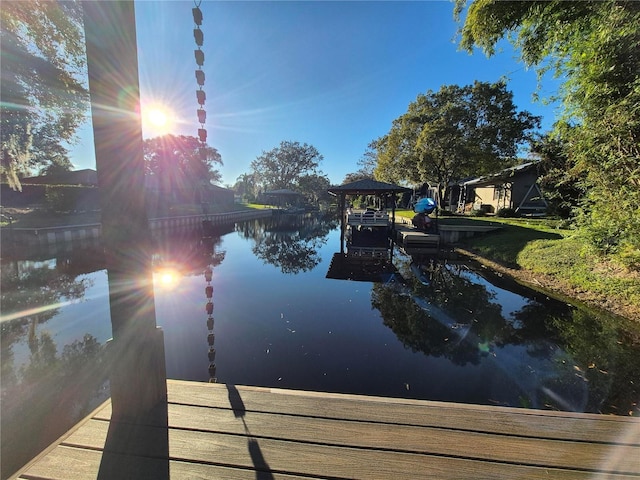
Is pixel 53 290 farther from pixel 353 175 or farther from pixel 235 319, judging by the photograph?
pixel 353 175

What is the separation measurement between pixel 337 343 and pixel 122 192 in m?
3.29

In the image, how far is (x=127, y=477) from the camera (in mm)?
1537

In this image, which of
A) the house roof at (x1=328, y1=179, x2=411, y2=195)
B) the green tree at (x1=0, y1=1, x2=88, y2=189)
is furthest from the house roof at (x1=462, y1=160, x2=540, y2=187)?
the green tree at (x1=0, y1=1, x2=88, y2=189)

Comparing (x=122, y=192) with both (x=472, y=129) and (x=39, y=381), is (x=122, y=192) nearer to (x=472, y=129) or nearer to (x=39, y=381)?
(x=39, y=381)

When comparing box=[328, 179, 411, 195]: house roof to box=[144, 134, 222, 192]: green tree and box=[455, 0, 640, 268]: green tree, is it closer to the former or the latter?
box=[455, 0, 640, 268]: green tree

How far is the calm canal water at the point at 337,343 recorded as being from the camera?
9.78ft

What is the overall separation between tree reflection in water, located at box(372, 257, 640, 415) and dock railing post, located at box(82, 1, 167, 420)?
11.1ft

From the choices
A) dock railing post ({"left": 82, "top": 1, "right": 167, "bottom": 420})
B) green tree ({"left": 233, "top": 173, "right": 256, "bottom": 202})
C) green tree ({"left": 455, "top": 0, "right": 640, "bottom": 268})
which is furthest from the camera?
green tree ({"left": 233, "top": 173, "right": 256, "bottom": 202})

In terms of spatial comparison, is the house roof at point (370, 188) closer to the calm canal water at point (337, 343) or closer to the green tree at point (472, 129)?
the green tree at point (472, 129)

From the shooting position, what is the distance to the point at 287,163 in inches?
2062

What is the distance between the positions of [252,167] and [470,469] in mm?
57966

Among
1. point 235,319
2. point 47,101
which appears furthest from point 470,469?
point 47,101

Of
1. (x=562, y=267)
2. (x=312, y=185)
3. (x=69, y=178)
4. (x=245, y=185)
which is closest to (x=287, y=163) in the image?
(x=312, y=185)

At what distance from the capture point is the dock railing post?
69.9 inches
